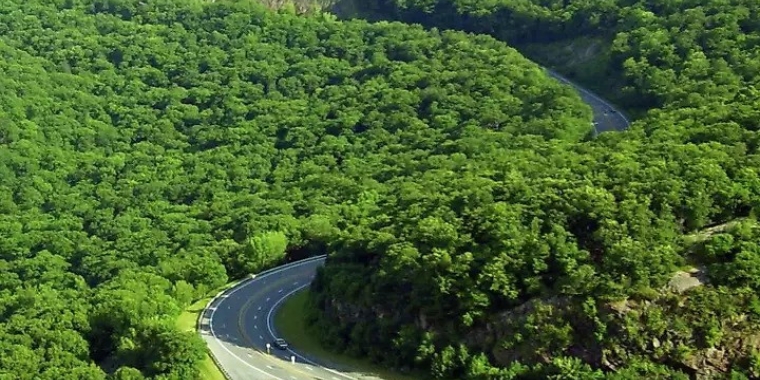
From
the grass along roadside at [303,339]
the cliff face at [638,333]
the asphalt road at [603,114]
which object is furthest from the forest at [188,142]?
the cliff face at [638,333]

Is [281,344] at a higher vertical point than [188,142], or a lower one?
lower

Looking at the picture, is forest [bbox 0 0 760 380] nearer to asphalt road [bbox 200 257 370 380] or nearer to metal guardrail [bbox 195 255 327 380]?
metal guardrail [bbox 195 255 327 380]

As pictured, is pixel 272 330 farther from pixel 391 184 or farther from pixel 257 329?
pixel 391 184

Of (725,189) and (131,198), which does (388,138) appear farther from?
(725,189)

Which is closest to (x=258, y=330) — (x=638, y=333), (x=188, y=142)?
(x=638, y=333)

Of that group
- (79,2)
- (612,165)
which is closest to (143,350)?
(612,165)

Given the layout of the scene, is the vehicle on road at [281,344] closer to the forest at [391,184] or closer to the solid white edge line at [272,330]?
the solid white edge line at [272,330]
